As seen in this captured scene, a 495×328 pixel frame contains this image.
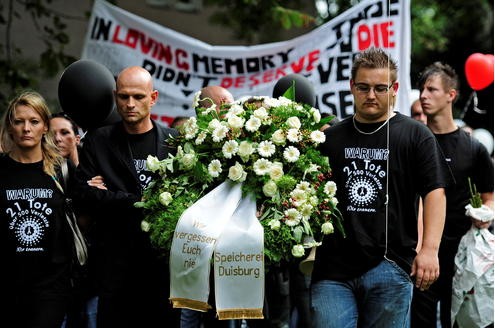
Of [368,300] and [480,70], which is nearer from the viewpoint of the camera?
[368,300]

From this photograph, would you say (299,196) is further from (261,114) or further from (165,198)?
(165,198)

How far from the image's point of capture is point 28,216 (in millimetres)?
5676

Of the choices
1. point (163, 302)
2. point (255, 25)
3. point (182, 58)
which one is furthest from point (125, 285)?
point (255, 25)

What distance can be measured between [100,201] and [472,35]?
71.0ft

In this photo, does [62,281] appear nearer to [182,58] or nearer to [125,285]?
[125,285]

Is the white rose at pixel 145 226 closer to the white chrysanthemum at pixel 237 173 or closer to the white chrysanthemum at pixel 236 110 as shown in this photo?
the white chrysanthemum at pixel 237 173

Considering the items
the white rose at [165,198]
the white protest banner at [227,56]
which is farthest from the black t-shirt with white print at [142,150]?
→ the white protest banner at [227,56]

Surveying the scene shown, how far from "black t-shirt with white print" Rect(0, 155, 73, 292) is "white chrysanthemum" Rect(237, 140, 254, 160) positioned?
1433mm

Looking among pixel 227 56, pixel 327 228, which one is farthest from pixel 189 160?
pixel 227 56

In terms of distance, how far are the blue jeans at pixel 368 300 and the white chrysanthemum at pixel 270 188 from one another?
2.02 ft

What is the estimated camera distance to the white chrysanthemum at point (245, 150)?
4977 mm

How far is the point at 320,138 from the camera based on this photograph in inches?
201

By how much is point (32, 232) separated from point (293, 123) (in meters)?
1.84

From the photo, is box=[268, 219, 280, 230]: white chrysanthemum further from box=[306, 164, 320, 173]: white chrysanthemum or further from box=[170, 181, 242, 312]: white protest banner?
box=[306, 164, 320, 173]: white chrysanthemum
